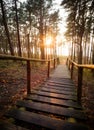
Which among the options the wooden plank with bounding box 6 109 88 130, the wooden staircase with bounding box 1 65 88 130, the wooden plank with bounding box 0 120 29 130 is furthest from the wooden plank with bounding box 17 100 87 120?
the wooden plank with bounding box 0 120 29 130

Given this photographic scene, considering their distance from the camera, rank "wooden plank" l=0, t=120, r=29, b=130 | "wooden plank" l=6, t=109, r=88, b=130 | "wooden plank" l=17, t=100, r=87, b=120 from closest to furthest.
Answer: "wooden plank" l=0, t=120, r=29, b=130, "wooden plank" l=6, t=109, r=88, b=130, "wooden plank" l=17, t=100, r=87, b=120

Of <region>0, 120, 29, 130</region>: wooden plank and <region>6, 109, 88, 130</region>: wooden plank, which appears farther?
<region>6, 109, 88, 130</region>: wooden plank

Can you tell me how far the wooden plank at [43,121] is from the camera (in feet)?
8.75

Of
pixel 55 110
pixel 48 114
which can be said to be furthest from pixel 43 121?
pixel 55 110

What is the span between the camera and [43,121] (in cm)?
283

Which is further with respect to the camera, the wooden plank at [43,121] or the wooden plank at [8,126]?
the wooden plank at [43,121]

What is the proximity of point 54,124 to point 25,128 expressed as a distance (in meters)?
0.61

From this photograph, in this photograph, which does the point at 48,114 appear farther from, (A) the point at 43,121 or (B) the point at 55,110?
(A) the point at 43,121

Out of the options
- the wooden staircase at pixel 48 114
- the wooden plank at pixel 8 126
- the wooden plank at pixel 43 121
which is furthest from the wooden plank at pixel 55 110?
the wooden plank at pixel 8 126

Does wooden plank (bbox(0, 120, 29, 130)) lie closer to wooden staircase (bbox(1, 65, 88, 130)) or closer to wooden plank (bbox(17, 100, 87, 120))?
wooden staircase (bbox(1, 65, 88, 130))

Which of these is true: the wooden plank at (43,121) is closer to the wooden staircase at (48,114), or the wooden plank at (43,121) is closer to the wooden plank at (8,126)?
the wooden staircase at (48,114)

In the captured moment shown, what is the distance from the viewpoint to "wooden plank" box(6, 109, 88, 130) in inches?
105

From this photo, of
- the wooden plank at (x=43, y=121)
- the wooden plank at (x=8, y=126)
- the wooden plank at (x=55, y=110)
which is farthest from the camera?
the wooden plank at (x=55, y=110)

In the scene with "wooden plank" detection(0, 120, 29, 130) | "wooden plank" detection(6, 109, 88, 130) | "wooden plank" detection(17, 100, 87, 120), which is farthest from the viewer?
"wooden plank" detection(17, 100, 87, 120)
